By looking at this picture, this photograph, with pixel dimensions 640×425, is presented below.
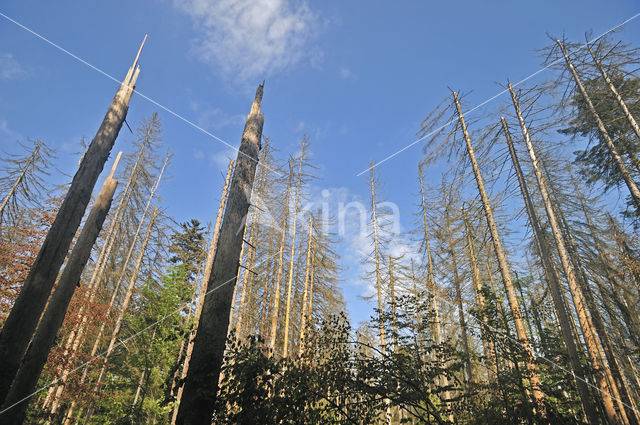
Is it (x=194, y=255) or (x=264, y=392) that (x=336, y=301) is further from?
(x=264, y=392)

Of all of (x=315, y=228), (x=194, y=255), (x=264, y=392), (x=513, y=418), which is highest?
(x=315, y=228)

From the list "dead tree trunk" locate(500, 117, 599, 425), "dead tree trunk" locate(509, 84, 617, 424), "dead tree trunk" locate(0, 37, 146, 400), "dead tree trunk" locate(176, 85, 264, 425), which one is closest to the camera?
"dead tree trunk" locate(176, 85, 264, 425)

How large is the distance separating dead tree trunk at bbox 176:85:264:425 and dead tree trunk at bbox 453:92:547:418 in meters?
5.73

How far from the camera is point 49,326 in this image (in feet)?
13.3

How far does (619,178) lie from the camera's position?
473 inches

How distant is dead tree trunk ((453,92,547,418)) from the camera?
627cm

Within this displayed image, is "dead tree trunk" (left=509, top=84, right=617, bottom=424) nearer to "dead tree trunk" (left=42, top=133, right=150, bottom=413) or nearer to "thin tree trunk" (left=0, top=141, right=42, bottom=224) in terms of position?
"dead tree trunk" (left=42, top=133, right=150, bottom=413)

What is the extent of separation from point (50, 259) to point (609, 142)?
15984mm

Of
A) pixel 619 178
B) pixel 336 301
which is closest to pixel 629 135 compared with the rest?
pixel 619 178

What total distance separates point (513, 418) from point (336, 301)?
565 inches

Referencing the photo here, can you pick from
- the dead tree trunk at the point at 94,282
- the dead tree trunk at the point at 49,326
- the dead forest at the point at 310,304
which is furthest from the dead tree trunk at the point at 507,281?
the dead tree trunk at the point at 94,282

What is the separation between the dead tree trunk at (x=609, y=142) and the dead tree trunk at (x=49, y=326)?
15.3m

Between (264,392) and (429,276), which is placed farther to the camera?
(429,276)

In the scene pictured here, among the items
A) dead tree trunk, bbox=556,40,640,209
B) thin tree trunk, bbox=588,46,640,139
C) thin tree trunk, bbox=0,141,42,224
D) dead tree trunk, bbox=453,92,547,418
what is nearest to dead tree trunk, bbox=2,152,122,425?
dead tree trunk, bbox=453,92,547,418
